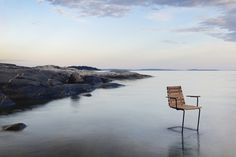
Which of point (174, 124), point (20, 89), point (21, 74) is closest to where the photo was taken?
point (174, 124)

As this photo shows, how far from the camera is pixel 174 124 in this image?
538 inches

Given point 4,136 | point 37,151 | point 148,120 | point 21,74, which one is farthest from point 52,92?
point 37,151

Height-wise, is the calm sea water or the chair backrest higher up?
the chair backrest

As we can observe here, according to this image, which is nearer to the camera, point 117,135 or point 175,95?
point 117,135

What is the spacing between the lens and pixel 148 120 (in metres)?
14.6

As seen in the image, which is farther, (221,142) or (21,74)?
(21,74)

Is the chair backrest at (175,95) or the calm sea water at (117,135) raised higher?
the chair backrest at (175,95)

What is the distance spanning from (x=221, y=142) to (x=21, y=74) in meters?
18.9

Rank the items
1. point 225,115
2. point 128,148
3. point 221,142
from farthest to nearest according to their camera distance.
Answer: point 225,115, point 221,142, point 128,148

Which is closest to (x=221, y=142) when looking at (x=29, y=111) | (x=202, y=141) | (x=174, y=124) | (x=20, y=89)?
(x=202, y=141)

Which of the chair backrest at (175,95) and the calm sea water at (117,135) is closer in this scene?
the calm sea water at (117,135)

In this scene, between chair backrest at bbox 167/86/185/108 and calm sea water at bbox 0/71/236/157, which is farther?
chair backrest at bbox 167/86/185/108

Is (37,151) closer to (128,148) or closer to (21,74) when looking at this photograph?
(128,148)

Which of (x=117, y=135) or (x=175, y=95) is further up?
(x=175, y=95)
